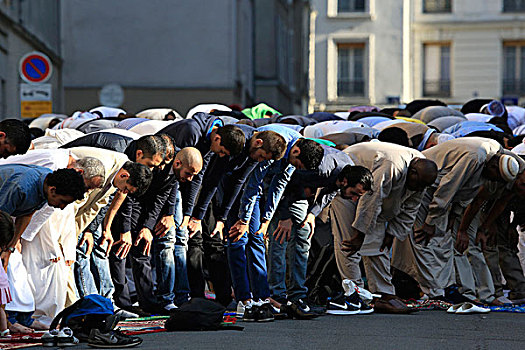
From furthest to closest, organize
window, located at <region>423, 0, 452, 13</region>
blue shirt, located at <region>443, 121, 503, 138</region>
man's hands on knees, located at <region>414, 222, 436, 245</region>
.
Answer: window, located at <region>423, 0, 452, 13</region>, blue shirt, located at <region>443, 121, 503, 138</region>, man's hands on knees, located at <region>414, 222, 436, 245</region>

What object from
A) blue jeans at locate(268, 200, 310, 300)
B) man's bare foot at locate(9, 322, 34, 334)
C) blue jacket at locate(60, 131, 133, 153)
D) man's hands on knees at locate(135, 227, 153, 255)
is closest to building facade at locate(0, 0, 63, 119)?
blue jacket at locate(60, 131, 133, 153)

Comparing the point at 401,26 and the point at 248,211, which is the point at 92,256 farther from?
the point at 401,26

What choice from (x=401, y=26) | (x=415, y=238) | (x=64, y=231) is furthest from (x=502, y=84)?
(x=64, y=231)

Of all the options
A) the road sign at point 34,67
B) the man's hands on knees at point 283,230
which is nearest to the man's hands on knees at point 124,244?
the man's hands on knees at point 283,230

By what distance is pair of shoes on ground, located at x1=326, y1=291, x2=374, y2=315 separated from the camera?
10680mm

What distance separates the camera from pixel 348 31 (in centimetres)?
4266

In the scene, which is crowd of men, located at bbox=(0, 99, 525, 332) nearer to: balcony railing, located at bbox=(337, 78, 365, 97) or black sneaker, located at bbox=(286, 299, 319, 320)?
black sneaker, located at bbox=(286, 299, 319, 320)

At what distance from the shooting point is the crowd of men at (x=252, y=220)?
9.59 meters

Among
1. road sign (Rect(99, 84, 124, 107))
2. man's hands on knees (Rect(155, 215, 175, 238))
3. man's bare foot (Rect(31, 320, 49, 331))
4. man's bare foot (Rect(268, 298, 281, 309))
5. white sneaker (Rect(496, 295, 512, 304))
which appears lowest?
white sneaker (Rect(496, 295, 512, 304))

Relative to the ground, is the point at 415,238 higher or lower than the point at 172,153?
lower

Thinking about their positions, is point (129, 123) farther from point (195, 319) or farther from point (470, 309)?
point (470, 309)

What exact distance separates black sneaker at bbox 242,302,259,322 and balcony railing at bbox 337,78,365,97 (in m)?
33.1

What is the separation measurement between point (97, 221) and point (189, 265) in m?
Result: 1.16

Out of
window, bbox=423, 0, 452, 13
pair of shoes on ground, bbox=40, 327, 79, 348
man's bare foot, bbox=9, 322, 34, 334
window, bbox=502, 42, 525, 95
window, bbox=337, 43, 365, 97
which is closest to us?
pair of shoes on ground, bbox=40, 327, 79, 348
